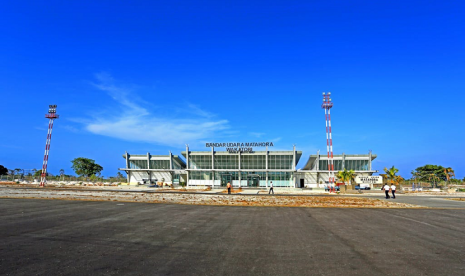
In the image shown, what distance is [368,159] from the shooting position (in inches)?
3553

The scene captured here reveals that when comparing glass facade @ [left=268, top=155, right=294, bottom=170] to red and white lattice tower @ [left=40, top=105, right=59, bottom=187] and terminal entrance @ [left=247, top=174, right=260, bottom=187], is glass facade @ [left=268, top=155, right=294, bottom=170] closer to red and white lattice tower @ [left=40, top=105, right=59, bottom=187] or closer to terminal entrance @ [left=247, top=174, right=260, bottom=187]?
terminal entrance @ [left=247, top=174, right=260, bottom=187]

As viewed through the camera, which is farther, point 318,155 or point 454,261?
point 318,155

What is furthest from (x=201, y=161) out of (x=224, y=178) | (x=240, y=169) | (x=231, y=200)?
(x=231, y=200)

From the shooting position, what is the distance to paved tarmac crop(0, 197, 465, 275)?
660cm

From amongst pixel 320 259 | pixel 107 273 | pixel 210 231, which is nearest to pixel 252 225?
pixel 210 231

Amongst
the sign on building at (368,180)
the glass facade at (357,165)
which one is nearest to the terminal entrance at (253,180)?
the sign on building at (368,180)

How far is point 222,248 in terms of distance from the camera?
28.5 feet

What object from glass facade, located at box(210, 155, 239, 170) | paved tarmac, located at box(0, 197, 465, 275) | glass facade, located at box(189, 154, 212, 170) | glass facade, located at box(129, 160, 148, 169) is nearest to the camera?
paved tarmac, located at box(0, 197, 465, 275)

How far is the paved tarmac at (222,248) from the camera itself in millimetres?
6598

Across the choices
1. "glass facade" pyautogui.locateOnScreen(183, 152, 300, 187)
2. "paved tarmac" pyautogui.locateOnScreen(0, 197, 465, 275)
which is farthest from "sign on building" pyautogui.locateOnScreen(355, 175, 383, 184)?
"paved tarmac" pyautogui.locateOnScreen(0, 197, 465, 275)

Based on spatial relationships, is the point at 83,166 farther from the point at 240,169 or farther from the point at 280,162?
the point at 280,162

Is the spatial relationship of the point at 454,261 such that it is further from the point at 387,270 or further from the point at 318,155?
the point at 318,155

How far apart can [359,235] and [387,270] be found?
4.81 m

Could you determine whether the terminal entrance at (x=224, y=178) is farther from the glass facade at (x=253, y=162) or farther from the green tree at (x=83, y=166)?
the green tree at (x=83, y=166)
